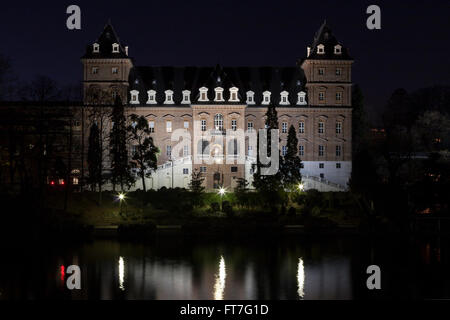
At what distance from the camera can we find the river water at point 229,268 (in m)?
26.1

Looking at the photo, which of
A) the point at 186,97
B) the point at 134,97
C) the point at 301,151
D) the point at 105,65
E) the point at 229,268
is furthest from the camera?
the point at 186,97

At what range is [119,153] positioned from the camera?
54.2 m

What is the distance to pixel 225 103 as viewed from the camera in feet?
216

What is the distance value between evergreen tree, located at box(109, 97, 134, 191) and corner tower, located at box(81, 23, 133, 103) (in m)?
11.5

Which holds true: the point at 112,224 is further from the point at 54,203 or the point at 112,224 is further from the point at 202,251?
the point at 202,251

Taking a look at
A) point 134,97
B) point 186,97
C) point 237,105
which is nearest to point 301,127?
point 237,105

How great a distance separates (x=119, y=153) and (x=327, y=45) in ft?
98.3

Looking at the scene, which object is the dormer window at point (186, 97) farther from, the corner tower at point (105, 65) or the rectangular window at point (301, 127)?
the rectangular window at point (301, 127)

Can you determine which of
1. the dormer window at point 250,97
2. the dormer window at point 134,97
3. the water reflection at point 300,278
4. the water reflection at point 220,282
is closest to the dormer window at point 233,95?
the dormer window at point 250,97

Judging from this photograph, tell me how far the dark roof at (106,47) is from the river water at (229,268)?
32990mm

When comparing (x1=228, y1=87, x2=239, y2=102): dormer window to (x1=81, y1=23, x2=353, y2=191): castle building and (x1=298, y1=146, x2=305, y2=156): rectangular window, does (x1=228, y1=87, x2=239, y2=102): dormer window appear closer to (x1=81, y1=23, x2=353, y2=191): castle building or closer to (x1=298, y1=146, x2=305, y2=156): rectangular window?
(x1=81, y1=23, x2=353, y2=191): castle building

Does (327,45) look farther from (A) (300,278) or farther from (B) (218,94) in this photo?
(A) (300,278)

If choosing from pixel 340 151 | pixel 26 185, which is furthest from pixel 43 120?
pixel 340 151
